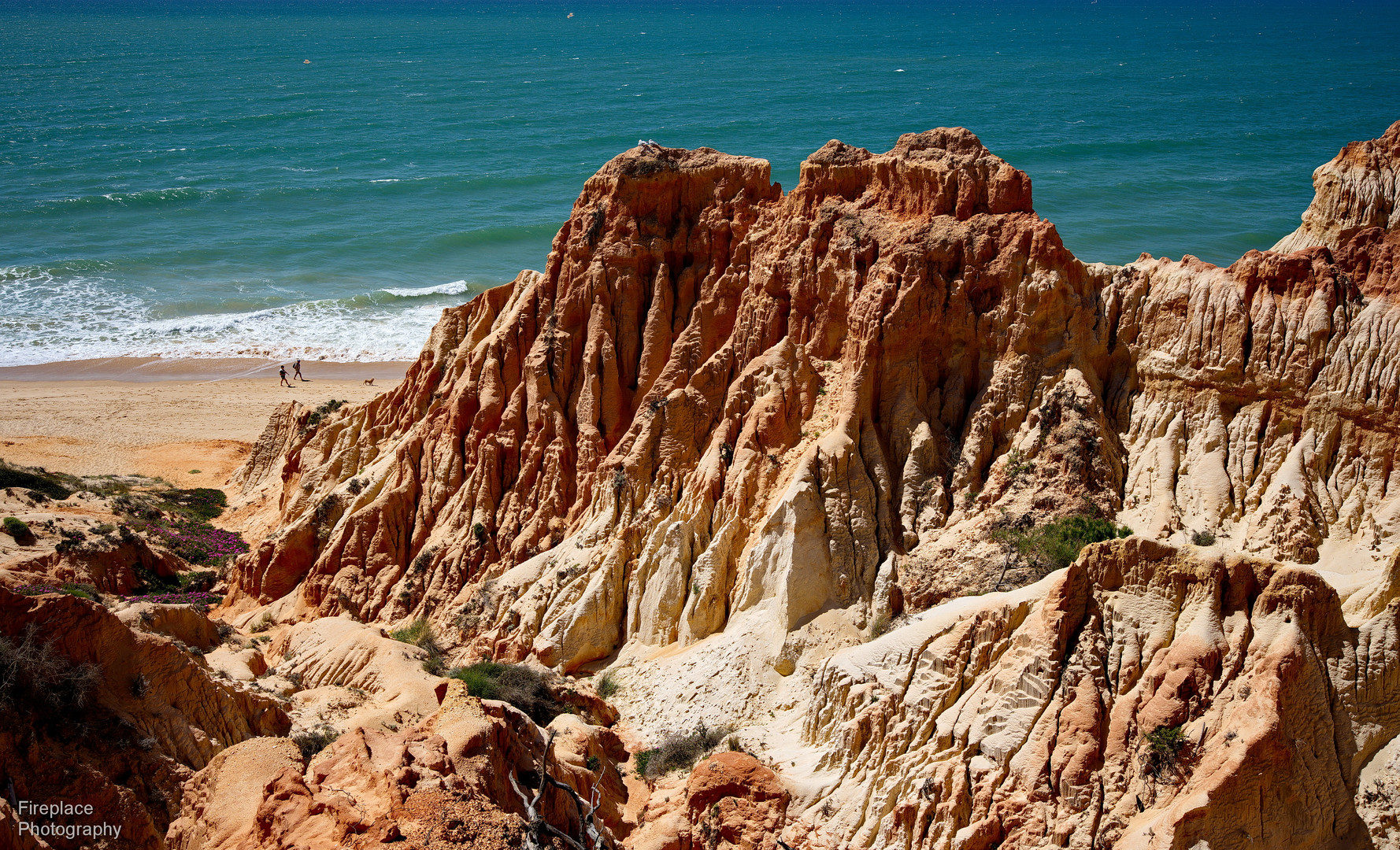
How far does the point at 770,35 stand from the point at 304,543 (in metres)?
177

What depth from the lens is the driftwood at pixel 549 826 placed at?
12.8 meters

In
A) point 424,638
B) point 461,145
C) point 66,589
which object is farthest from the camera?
point 461,145

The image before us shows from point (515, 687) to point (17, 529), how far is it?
46.7 feet

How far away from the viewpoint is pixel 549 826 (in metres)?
13.3

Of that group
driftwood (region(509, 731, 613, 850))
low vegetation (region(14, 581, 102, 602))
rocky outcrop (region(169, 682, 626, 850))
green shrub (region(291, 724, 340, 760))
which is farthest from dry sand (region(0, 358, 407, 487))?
driftwood (region(509, 731, 613, 850))

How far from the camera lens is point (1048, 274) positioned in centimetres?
2114

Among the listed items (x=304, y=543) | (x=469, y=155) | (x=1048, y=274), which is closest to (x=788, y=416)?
(x=1048, y=274)

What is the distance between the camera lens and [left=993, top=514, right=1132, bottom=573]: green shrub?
1856cm

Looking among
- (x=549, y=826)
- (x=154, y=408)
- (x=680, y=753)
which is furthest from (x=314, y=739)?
(x=154, y=408)

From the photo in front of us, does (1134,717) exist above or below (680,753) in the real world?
above

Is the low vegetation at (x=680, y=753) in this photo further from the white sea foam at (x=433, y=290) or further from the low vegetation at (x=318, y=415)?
the white sea foam at (x=433, y=290)

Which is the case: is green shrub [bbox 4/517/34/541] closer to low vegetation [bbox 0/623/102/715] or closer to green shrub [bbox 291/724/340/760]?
green shrub [bbox 291/724/340/760]

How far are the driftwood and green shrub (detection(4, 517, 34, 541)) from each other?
1702 centimetres

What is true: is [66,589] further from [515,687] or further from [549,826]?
[549,826]
